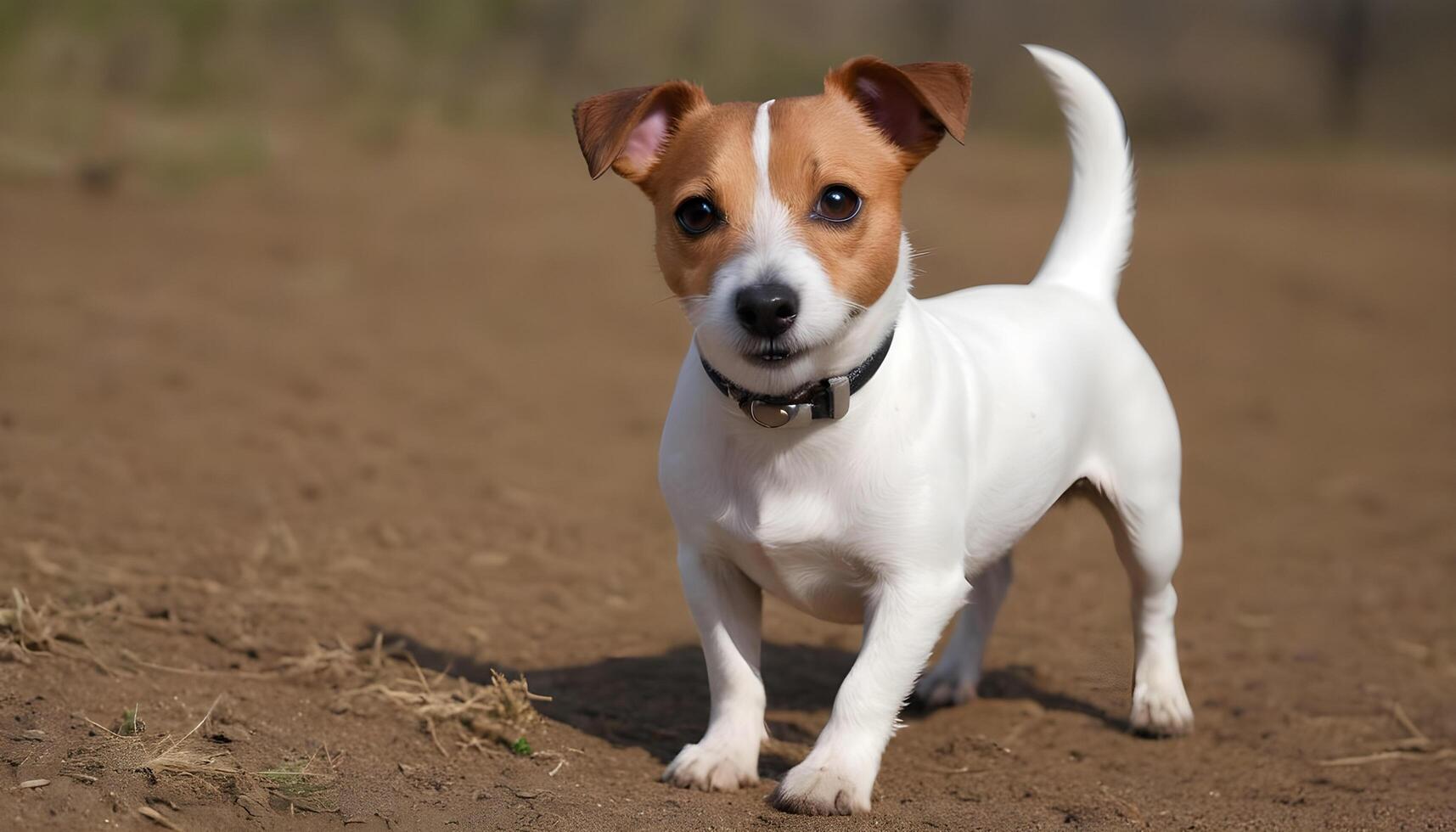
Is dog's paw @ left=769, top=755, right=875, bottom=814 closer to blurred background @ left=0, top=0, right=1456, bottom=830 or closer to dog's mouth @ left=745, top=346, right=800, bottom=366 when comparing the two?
blurred background @ left=0, top=0, right=1456, bottom=830

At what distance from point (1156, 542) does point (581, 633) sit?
6.45 ft

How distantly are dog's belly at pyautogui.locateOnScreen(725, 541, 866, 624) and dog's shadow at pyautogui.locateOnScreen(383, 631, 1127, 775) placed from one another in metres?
0.56

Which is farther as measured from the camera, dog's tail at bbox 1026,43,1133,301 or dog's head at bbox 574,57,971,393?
dog's tail at bbox 1026,43,1133,301

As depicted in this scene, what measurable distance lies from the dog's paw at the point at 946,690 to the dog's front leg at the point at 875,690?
3.82ft

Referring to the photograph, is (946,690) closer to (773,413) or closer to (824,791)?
(824,791)

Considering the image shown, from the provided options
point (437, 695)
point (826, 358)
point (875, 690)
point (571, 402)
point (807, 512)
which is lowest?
point (571, 402)

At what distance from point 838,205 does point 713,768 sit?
138 cm

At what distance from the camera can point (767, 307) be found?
3.10 m

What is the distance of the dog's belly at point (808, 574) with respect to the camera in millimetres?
3475

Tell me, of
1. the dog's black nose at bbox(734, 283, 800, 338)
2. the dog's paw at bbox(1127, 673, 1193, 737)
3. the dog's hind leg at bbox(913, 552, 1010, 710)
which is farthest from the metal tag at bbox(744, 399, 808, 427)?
the dog's paw at bbox(1127, 673, 1193, 737)

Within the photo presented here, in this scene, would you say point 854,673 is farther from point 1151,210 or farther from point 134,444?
point 1151,210

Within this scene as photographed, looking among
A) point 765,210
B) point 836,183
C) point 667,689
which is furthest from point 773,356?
point 667,689

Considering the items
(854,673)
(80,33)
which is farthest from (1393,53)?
(854,673)

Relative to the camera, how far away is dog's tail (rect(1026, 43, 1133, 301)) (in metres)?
4.60
